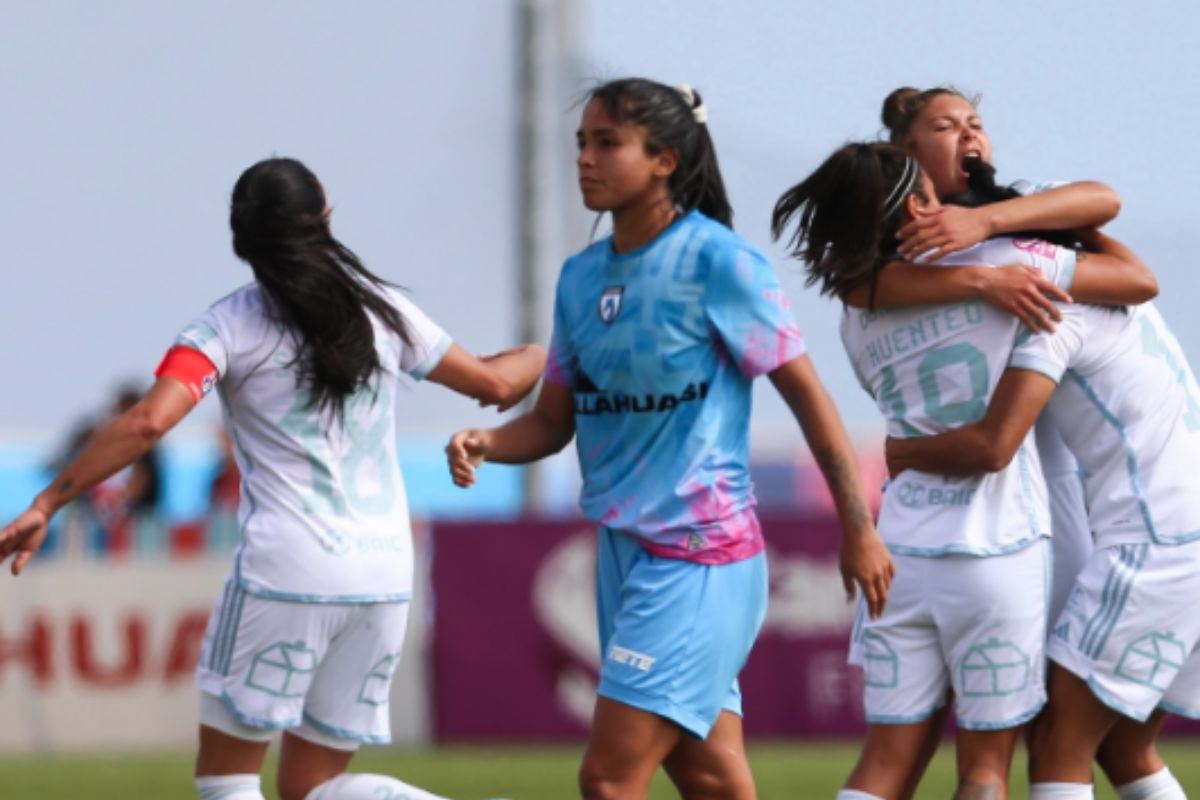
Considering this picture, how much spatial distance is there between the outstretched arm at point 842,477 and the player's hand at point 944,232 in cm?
36

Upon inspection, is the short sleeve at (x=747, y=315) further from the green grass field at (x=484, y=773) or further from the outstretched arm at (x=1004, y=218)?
the green grass field at (x=484, y=773)

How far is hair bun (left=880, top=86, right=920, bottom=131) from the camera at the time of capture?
559 centimetres

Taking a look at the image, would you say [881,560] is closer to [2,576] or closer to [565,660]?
[565,660]

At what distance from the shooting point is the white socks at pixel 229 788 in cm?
547

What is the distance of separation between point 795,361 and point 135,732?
7.78m

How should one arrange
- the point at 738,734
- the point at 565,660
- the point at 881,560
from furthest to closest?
the point at 565,660 → the point at 738,734 → the point at 881,560


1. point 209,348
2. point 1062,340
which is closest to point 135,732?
point 209,348

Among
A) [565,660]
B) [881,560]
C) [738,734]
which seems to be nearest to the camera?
[881,560]

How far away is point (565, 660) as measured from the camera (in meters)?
11.9

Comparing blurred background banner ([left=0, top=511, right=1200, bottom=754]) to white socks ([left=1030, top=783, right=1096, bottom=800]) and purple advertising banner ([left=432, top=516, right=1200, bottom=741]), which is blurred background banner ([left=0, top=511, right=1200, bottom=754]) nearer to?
purple advertising banner ([left=432, top=516, right=1200, bottom=741])

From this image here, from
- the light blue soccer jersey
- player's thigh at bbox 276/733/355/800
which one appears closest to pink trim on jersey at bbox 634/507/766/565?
the light blue soccer jersey

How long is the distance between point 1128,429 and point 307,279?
6.42ft

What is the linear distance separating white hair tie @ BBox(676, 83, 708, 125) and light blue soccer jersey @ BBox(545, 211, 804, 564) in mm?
258

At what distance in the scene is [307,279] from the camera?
5457 mm
